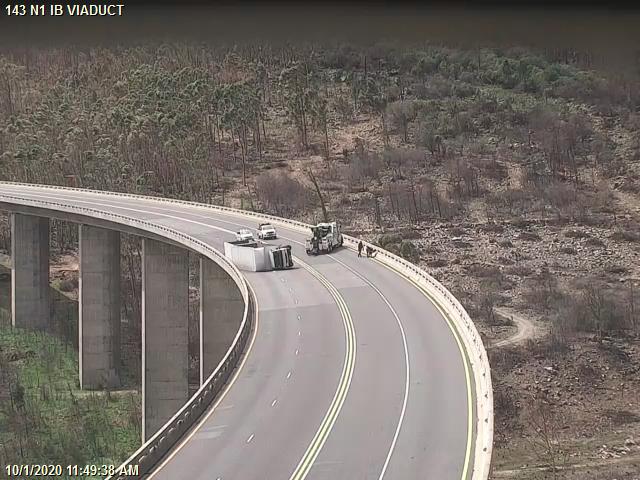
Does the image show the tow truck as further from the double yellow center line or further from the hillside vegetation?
the hillside vegetation

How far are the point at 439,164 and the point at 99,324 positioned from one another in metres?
63.6

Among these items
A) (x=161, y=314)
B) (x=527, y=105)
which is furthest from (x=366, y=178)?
(x=161, y=314)

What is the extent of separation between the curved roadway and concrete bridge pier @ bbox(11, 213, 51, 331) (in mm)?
37427

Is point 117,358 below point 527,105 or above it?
below

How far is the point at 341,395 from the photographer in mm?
31922

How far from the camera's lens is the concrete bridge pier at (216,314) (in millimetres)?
56812

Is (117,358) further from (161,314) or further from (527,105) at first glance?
(527,105)

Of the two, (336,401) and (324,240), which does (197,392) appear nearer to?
(336,401)

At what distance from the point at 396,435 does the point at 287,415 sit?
156 inches

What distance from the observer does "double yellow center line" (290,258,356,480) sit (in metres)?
25.2

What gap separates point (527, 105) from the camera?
148m

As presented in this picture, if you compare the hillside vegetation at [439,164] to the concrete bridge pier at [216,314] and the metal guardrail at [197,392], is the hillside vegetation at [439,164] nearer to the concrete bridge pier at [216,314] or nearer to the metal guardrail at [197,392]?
the metal guardrail at [197,392]

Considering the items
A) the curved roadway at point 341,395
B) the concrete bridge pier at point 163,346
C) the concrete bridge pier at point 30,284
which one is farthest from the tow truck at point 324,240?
the concrete bridge pier at point 30,284

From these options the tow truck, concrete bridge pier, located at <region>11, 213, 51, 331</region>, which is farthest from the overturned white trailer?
concrete bridge pier, located at <region>11, 213, 51, 331</region>
